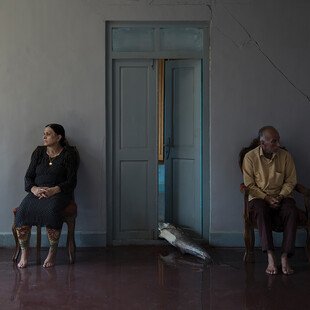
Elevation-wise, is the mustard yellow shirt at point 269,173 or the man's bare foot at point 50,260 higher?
the mustard yellow shirt at point 269,173

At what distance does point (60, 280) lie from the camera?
3.57 meters

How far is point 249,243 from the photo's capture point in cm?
409

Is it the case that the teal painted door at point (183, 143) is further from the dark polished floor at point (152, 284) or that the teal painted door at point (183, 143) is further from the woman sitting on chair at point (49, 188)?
the woman sitting on chair at point (49, 188)

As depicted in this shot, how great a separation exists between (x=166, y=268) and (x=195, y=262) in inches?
12.8

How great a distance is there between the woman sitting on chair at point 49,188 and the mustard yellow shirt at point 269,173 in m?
1.56

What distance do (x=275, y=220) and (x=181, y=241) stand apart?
0.91 m

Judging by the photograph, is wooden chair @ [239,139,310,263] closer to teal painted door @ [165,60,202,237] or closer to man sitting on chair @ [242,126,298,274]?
man sitting on chair @ [242,126,298,274]

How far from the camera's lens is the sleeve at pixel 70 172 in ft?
13.6

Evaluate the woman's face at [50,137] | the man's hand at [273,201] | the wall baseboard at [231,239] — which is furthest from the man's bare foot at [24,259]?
the man's hand at [273,201]

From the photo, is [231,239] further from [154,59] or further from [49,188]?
[154,59]

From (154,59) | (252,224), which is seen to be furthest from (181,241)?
(154,59)

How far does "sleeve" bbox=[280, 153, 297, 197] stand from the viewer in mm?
4051

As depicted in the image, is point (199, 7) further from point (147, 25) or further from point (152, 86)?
point (152, 86)

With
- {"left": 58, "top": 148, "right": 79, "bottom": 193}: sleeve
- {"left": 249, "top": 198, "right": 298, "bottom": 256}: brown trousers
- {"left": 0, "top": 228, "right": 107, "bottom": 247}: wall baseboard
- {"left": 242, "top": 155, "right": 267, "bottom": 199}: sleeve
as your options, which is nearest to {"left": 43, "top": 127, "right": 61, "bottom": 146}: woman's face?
{"left": 58, "top": 148, "right": 79, "bottom": 193}: sleeve
